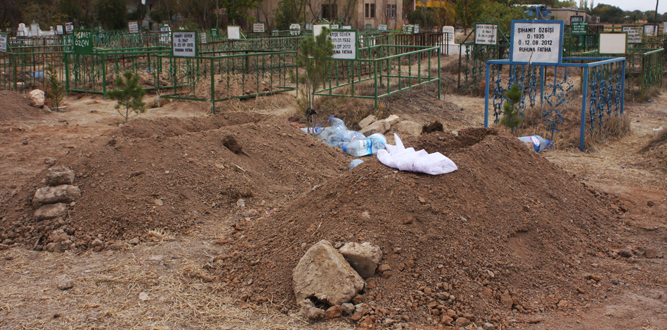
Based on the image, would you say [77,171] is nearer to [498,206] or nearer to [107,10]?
[498,206]

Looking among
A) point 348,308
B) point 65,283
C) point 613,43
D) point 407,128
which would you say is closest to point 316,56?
point 407,128

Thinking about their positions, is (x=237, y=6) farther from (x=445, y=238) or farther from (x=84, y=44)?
(x=445, y=238)

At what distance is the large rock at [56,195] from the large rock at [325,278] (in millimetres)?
2643

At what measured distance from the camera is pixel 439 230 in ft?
13.3

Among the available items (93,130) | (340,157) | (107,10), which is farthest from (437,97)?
(107,10)

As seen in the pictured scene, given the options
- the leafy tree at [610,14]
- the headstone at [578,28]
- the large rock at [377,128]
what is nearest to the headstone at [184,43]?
the large rock at [377,128]

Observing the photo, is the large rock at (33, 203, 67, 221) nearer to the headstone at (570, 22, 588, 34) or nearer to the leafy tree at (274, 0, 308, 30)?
the headstone at (570, 22, 588, 34)

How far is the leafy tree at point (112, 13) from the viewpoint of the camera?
39.2m

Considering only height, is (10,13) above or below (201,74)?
above

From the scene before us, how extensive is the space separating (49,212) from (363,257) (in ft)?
9.75

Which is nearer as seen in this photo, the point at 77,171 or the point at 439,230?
the point at 439,230

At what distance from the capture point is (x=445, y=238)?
3.99m

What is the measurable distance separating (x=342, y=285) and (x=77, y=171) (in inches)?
129

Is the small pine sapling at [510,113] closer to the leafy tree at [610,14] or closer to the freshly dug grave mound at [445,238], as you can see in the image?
the freshly dug grave mound at [445,238]
